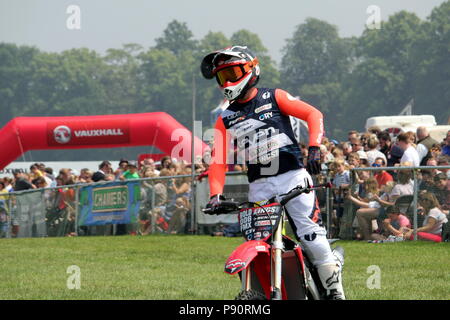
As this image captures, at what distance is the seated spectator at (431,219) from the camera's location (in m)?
14.4

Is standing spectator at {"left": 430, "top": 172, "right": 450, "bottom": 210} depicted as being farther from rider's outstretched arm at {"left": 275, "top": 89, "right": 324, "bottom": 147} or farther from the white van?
the white van

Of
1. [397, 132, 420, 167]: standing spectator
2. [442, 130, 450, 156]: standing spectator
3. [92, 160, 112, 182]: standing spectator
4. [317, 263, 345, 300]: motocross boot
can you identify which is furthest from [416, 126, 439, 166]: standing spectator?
[317, 263, 345, 300]: motocross boot

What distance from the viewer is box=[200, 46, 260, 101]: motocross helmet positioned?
24.5ft

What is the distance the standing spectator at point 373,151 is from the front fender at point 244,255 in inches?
384

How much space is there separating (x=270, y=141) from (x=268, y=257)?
1014mm

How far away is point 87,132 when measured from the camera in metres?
31.4

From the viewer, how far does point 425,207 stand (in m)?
14.5

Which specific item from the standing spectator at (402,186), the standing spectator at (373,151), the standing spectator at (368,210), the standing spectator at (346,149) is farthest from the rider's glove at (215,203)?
the standing spectator at (346,149)

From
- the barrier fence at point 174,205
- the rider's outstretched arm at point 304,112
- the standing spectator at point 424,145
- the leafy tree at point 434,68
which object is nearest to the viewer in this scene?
the rider's outstretched arm at point 304,112

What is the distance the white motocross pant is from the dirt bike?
11 cm

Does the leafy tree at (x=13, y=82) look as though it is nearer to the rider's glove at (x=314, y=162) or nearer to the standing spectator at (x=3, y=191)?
the standing spectator at (x=3, y=191)

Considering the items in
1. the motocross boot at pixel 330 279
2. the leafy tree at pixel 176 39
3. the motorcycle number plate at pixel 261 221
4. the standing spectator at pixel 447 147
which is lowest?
the motocross boot at pixel 330 279
